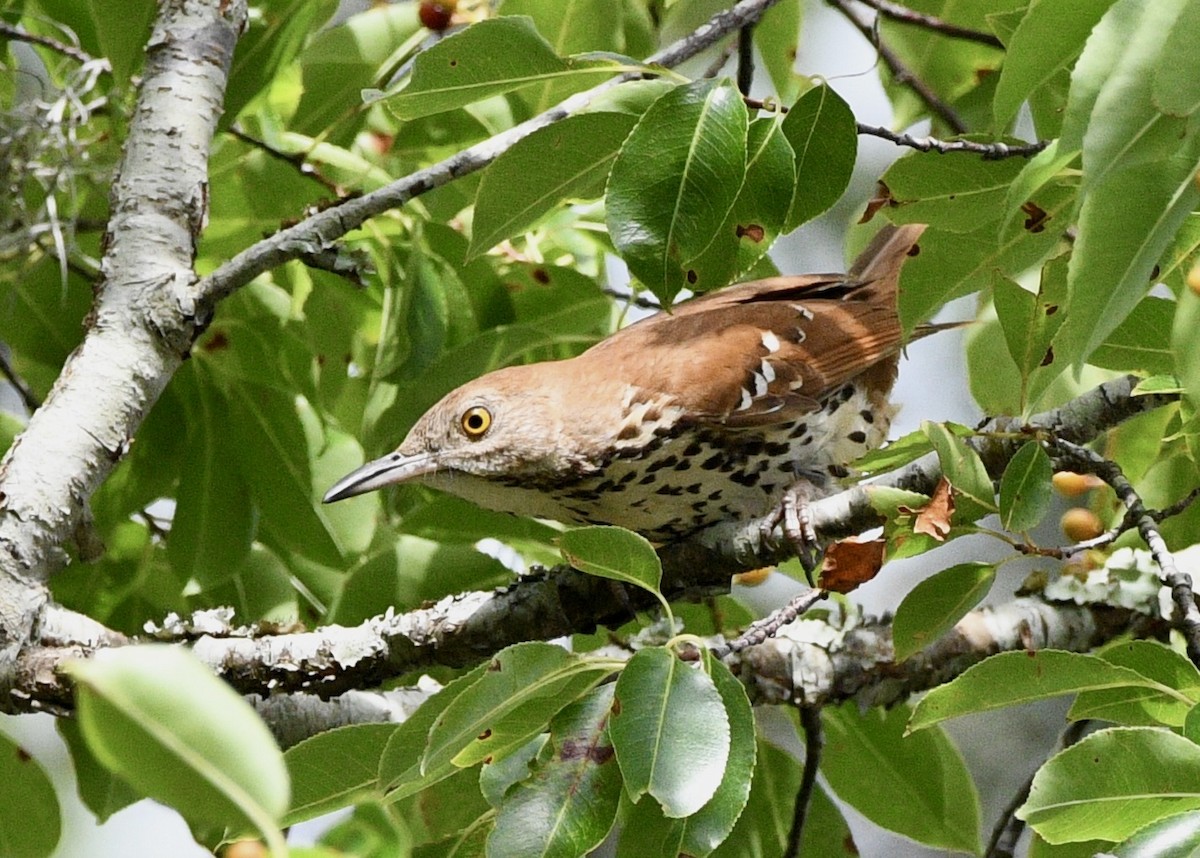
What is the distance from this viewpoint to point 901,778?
2.75m

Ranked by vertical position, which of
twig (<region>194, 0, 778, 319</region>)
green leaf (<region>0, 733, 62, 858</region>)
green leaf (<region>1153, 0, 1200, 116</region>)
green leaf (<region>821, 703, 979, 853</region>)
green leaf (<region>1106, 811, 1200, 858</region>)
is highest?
green leaf (<region>1153, 0, 1200, 116</region>)

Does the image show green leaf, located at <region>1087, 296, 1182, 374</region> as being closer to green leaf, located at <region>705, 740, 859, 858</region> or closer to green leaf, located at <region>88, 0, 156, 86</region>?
green leaf, located at <region>705, 740, 859, 858</region>

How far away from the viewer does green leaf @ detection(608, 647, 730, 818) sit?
4.79ft

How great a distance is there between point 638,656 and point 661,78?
36.7 inches

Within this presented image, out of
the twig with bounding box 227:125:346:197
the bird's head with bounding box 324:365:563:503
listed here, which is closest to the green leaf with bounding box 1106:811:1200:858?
the bird's head with bounding box 324:365:563:503

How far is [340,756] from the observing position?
171 cm

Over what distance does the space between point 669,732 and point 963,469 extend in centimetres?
57

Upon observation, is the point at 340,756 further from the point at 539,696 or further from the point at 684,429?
the point at 684,429

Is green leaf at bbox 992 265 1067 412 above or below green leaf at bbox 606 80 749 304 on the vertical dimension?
below

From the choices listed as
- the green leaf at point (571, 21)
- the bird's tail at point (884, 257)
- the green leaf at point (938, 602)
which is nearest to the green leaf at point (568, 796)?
the green leaf at point (938, 602)

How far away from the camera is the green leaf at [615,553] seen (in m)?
1.66

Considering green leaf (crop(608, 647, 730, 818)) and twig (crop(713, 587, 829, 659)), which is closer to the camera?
green leaf (crop(608, 647, 730, 818))

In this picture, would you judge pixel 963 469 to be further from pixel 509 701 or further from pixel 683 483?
pixel 683 483

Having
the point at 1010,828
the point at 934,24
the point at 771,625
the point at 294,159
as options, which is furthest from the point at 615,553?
the point at 934,24
